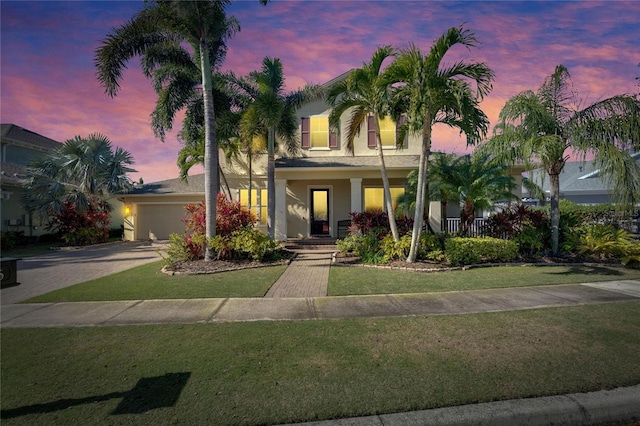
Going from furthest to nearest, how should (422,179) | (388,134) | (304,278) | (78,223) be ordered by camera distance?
1. (78,223)
2. (388,134)
3. (422,179)
4. (304,278)

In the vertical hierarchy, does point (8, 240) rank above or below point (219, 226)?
below

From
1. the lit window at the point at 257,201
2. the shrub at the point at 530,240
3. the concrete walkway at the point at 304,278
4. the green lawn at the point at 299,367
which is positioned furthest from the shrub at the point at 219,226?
the shrub at the point at 530,240

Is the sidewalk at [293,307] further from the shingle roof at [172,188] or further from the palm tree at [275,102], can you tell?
the shingle roof at [172,188]

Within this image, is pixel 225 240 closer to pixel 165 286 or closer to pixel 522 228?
pixel 165 286

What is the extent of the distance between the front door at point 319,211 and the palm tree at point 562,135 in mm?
8133

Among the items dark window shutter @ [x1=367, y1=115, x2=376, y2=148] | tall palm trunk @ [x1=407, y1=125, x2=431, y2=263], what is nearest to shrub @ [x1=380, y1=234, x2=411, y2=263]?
tall palm trunk @ [x1=407, y1=125, x2=431, y2=263]

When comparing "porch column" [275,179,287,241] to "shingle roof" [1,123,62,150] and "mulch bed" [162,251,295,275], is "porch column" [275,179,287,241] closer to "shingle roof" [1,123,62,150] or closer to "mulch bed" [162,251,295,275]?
"mulch bed" [162,251,295,275]

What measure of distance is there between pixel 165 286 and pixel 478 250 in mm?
9315

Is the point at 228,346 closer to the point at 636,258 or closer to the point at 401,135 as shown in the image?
the point at 401,135

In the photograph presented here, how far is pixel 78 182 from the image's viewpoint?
1938cm

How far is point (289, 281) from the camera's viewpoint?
28.0ft

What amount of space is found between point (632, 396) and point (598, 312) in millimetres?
3058

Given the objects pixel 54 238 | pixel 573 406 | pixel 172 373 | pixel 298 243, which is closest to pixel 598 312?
pixel 573 406

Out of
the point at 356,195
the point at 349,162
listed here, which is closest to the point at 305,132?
the point at 349,162
